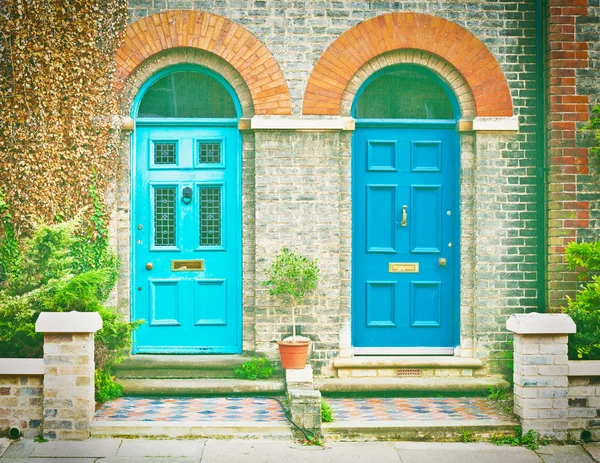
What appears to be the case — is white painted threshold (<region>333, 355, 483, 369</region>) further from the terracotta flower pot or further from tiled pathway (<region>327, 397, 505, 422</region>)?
the terracotta flower pot

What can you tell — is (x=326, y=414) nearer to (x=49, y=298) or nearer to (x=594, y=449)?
(x=594, y=449)

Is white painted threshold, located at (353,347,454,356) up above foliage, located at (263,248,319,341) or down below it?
below

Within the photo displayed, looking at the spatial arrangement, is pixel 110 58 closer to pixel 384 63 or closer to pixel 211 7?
pixel 211 7

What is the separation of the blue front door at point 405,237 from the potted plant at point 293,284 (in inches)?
28.0

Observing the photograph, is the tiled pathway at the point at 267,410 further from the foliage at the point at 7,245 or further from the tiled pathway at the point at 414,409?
the foliage at the point at 7,245

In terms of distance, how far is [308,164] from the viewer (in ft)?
25.6

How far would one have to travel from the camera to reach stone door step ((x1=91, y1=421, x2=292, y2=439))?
6.33m

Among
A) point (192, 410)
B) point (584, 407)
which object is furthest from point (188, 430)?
point (584, 407)

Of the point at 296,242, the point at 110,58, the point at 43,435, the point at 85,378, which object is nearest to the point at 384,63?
the point at 296,242

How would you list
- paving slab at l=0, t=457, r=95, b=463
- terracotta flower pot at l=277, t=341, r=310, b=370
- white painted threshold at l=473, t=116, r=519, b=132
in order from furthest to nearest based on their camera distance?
white painted threshold at l=473, t=116, r=519, b=132, terracotta flower pot at l=277, t=341, r=310, b=370, paving slab at l=0, t=457, r=95, b=463

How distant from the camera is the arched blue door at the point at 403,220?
26.5ft

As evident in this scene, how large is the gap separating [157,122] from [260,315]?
2.37 m

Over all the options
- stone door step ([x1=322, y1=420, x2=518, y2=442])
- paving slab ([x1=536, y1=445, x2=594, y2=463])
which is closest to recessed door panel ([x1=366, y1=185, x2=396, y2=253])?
stone door step ([x1=322, y1=420, x2=518, y2=442])

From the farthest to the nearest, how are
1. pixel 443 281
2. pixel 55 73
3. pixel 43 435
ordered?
pixel 443 281 → pixel 55 73 → pixel 43 435
